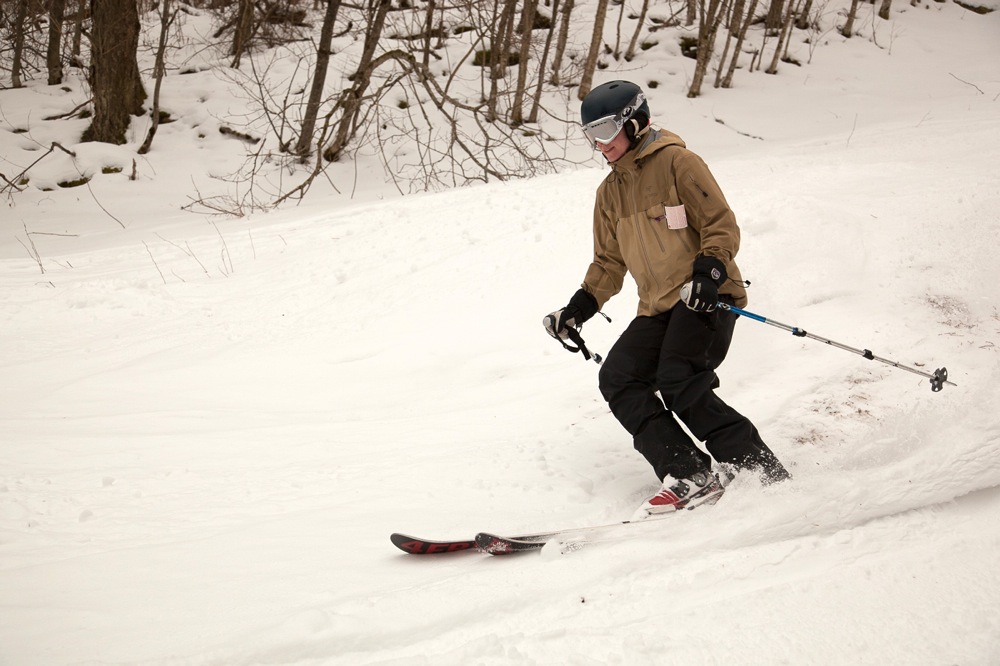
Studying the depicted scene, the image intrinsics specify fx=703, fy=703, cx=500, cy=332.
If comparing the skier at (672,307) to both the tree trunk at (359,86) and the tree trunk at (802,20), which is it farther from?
the tree trunk at (802,20)

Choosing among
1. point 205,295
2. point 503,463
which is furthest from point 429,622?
point 205,295

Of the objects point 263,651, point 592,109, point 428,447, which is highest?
point 592,109

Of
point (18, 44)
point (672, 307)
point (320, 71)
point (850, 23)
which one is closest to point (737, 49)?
point (850, 23)

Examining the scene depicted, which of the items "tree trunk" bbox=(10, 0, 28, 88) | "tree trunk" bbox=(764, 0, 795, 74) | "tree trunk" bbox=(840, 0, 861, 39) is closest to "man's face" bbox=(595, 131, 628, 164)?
"tree trunk" bbox=(10, 0, 28, 88)

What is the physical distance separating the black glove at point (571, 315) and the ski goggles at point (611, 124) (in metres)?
0.74

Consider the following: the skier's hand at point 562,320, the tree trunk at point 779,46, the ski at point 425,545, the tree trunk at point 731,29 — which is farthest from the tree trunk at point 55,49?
the ski at point 425,545

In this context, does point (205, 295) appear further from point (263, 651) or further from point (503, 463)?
point (263, 651)

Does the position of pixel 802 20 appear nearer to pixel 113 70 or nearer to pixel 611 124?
pixel 113 70

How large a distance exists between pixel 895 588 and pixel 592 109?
2054 mm

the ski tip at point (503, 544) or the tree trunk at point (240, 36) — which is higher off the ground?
the ski tip at point (503, 544)

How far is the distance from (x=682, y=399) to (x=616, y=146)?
1.08 metres

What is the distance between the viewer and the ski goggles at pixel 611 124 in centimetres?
285

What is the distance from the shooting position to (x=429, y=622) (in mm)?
2201

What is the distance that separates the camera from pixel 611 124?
2855mm
